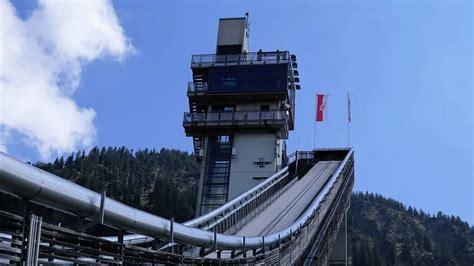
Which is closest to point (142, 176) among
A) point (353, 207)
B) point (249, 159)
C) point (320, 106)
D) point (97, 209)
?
point (353, 207)

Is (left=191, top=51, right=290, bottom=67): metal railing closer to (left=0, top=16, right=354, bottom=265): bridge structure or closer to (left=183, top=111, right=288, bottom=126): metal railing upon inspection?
(left=0, top=16, right=354, bottom=265): bridge structure

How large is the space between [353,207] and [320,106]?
92.2 m

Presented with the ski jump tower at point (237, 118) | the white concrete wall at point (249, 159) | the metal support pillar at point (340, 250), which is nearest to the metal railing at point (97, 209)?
the metal support pillar at point (340, 250)

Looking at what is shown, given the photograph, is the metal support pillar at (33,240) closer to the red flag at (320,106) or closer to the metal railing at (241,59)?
the metal railing at (241,59)

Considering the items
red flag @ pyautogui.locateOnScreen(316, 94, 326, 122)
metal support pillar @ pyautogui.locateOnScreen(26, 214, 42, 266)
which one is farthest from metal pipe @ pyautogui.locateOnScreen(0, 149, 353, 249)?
red flag @ pyautogui.locateOnScreen(316, 94, 326, 122)

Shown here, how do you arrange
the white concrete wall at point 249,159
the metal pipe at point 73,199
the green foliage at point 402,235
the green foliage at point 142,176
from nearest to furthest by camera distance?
the metal pipe at point 73,199 → the white concrete wall at point 249,159 → the green foliage at point 142,176 → the green foliage at point 402,235

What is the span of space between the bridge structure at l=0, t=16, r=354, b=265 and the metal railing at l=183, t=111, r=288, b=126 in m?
0.08

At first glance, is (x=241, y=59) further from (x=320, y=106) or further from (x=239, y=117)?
(x=320, y=106)

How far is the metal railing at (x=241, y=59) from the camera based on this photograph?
2068 inches

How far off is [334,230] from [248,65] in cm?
1972

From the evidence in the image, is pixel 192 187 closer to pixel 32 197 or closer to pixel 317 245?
pixel 317 245

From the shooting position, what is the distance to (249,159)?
48.9 meters

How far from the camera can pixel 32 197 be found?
8.65 metres

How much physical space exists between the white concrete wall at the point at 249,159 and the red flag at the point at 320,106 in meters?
9.05
